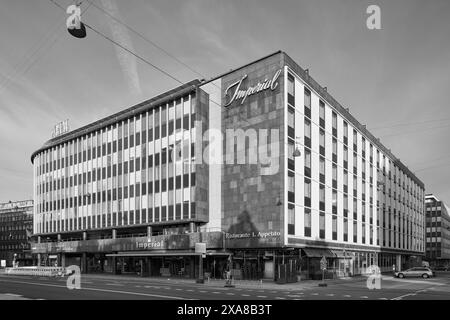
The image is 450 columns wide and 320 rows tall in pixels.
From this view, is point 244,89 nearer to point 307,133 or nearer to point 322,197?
point 307,133

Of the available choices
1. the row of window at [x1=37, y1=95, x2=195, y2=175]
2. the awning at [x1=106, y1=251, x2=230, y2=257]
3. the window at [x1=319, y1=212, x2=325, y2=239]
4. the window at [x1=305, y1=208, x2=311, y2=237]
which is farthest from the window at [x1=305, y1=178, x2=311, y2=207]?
the row of window at [x1=37, y1=95, x2=195, y2=175]

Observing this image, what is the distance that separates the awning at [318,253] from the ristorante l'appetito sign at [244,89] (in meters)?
18.1

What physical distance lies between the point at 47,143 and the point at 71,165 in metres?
11.4

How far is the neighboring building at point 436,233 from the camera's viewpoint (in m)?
146

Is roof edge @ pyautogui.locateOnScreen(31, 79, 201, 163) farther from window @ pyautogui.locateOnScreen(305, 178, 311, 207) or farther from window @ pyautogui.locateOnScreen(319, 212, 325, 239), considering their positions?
window @ pyautogui.locateOnScreen(319, 212, 325, 239)

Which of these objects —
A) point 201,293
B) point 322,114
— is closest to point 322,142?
point 322,114

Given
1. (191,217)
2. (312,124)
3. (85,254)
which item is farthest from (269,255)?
(85,254)

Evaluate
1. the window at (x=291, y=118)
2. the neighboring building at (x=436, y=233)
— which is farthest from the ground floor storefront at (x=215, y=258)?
the neighboring building at (x=436, y=233)

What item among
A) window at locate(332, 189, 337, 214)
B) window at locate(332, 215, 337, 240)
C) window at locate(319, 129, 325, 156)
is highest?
window at locate(319, 129, 325, 156)

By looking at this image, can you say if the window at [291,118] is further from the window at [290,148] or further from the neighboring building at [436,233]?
the neighboring building at [436,233]

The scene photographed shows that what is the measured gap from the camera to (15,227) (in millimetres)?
152875

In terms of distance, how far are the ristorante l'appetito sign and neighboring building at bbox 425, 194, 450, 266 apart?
11960 cm

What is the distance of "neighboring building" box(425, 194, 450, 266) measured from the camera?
146000mm

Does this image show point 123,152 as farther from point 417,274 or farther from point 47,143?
point 417,274
